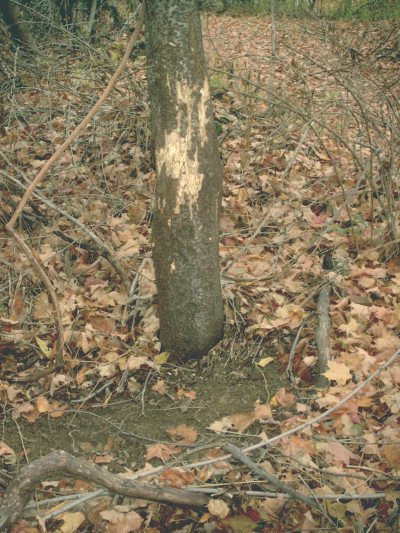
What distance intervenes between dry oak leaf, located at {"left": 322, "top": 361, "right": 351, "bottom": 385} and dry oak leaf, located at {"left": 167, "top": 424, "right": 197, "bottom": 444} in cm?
80

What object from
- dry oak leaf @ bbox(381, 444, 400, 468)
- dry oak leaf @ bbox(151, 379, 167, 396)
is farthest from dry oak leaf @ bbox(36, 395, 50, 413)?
dry oak leaf @ bbox(381, 444, 400, 468)

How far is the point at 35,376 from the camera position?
2953 mm

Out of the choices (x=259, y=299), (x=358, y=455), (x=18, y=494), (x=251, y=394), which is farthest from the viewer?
(x=259, y=299)

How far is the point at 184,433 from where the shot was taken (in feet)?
8.70

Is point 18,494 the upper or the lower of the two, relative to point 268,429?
upper

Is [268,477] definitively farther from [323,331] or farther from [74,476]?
[323,331]

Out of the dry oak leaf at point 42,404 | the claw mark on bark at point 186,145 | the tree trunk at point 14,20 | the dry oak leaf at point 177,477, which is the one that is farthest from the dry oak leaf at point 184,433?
the tree trunk at point 14,20


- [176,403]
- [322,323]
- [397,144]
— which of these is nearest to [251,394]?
[176,403]

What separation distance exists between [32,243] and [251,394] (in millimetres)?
2363

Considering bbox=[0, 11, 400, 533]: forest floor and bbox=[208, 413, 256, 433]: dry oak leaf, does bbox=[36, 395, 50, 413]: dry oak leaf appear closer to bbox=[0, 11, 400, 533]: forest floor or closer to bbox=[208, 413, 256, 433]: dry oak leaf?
bbox=[0, 11, 400, 533]: forest floor

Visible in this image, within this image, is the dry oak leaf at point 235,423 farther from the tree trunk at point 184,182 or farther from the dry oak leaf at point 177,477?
the tree trunk at point 184,182

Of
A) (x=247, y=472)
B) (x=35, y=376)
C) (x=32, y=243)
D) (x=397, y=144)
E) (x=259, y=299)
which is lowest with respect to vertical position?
(x=247, y=472)

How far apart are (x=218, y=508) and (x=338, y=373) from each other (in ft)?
3.29

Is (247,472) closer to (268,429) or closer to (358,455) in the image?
(268,429)
